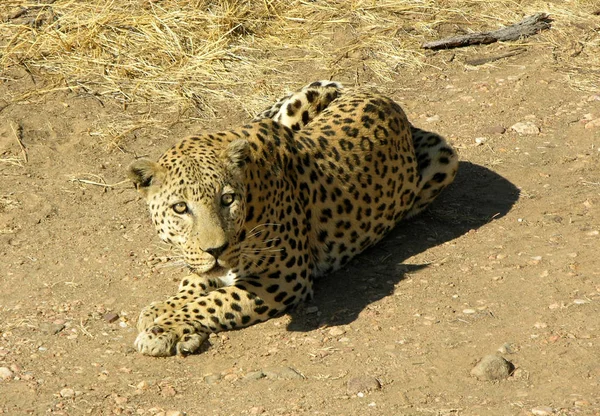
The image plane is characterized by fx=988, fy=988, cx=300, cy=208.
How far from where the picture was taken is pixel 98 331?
8.00 meters

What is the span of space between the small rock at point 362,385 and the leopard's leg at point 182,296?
149cm

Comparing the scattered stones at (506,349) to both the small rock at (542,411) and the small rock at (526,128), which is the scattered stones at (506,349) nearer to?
the small rock at (542,411)

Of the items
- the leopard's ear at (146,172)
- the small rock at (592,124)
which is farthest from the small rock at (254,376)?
the small rock at (592,124)

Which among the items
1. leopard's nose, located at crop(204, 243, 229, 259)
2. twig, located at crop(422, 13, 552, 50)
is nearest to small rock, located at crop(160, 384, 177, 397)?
leopard's nose, located at crop(204, 243, 229, 259)

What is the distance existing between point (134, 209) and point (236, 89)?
2.91 metres

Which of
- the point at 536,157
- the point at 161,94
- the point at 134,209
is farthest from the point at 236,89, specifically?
the point at 536,157

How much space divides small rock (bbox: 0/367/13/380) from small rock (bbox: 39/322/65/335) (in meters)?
0.61

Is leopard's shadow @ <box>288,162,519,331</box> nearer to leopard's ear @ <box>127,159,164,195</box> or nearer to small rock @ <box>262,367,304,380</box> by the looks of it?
small rock @ <box>262,367,304,380</box>

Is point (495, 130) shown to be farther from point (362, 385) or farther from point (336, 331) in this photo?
point (362, 385)

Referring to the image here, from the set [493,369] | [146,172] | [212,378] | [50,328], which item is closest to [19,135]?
[50,328]

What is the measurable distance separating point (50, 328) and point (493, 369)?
11.7ft

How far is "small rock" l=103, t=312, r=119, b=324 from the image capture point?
8133 mm

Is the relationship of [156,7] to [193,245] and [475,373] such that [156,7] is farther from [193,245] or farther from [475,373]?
[475,373]

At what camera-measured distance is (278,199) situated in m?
8.20
